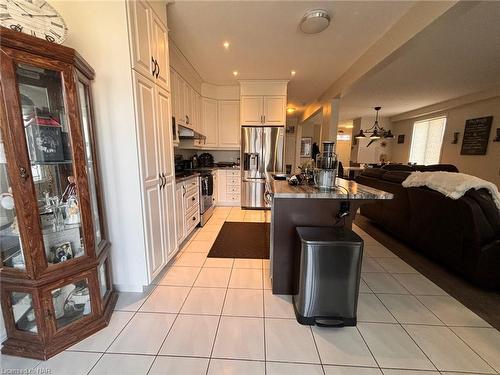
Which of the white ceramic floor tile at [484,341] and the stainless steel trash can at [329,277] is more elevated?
the stainless steel trash can at [329,277]

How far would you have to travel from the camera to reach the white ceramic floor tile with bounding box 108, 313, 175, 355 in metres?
1.32

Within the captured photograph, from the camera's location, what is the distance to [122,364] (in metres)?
1.22

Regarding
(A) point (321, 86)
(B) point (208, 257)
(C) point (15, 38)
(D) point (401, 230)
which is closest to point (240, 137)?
(A) point (321, 86)

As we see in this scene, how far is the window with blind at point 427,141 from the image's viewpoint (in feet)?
20.0

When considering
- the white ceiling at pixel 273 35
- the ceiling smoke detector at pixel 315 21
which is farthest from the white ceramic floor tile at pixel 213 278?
the ceiling smoke detector at pixel 315 21

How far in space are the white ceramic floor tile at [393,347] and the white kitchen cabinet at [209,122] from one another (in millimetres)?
4140

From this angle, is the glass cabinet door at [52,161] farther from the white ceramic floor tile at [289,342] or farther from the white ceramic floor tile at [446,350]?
the white ceramic floor tile at [446,350]

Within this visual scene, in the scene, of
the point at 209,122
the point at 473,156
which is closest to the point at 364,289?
the point at 209,122

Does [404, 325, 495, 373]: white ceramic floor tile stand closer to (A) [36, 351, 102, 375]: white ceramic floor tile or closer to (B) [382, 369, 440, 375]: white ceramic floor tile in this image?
(B) [382, 369, 440, 375]: white ceramic floor tile

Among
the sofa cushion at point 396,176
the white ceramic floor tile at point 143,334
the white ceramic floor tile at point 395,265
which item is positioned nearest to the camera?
the white ceramic floor tile at point 143,334

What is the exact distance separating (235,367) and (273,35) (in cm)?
323

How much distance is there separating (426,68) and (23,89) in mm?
4948

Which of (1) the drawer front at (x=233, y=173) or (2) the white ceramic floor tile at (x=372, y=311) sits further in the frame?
(1) the drawer front at (x=233, y=173)

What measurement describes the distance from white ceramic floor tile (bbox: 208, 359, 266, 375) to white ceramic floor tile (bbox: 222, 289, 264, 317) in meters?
0.38
